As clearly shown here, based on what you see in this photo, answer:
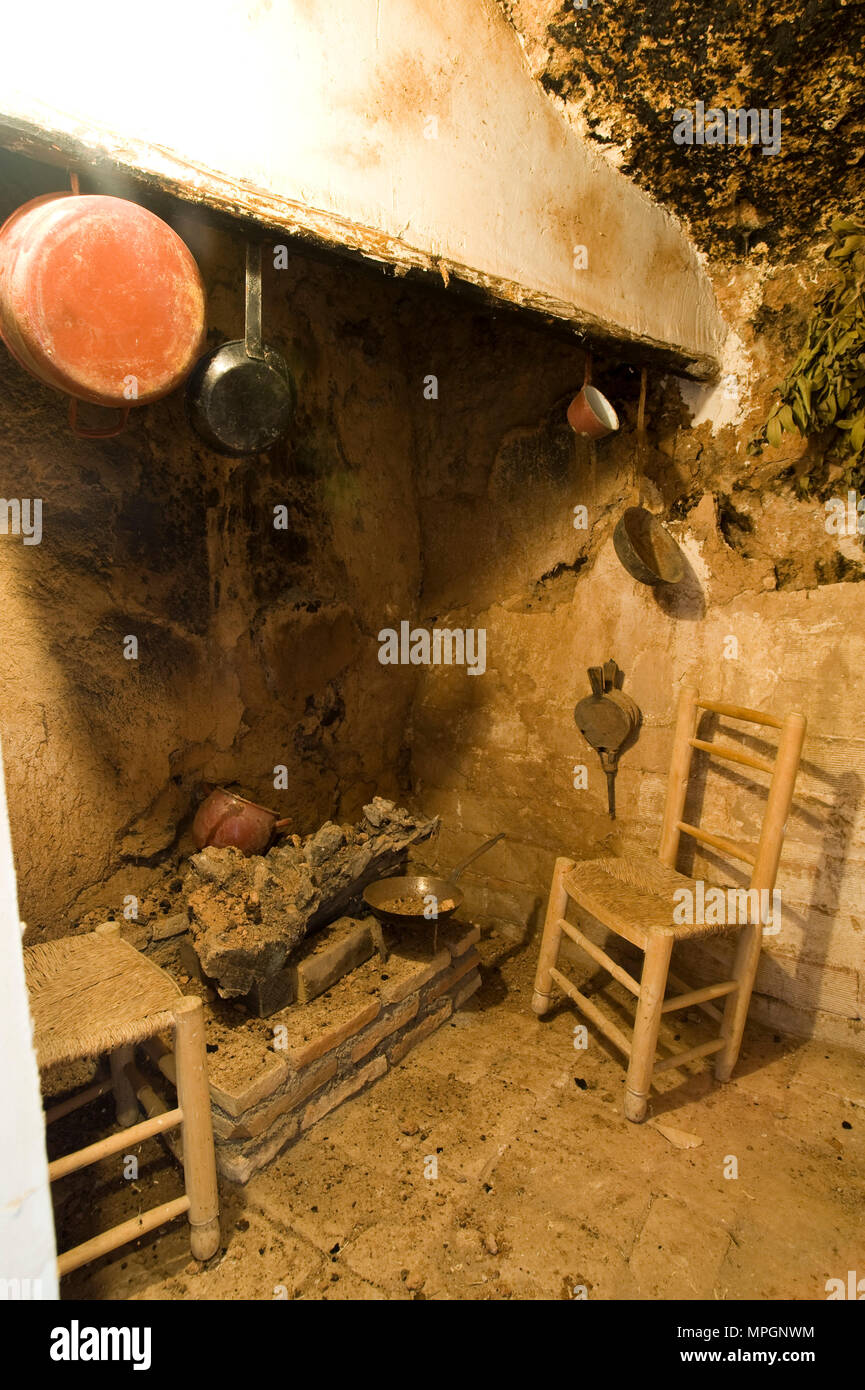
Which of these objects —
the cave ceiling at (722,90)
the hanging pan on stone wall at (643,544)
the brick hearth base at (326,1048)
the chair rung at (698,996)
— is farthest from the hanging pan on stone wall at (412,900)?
the cave ceiling at (722,90)

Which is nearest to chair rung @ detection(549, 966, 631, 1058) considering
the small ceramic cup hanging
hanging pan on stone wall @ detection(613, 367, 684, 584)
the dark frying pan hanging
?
hanging pan on stone wall @ detection(613, 367, 684, 584)

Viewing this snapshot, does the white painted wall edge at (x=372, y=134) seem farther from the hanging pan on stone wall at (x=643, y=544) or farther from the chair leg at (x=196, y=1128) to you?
the chair leg at (x=196, y=1128)

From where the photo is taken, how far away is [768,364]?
8.52 feet

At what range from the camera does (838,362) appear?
2178mm

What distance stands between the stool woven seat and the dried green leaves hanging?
8.34 feet

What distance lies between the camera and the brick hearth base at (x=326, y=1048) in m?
2.04

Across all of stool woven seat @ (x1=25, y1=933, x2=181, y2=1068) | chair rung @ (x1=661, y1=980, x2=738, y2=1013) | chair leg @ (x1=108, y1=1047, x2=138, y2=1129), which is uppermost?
stool woven seat @ (x1=25, y1=933, x2=181, y2=1068)

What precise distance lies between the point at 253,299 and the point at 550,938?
232 cm

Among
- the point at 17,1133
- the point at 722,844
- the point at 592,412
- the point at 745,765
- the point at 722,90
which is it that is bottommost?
the point at 722,844

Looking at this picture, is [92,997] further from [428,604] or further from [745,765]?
[428,604]

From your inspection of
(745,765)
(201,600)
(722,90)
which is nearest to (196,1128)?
A: (201,600)

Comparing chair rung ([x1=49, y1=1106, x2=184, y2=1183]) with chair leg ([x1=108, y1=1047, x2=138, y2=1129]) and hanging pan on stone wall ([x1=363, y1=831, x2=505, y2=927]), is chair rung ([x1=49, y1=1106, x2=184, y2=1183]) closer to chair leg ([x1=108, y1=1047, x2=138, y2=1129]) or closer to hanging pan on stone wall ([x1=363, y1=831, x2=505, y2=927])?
chair leg ([x1=108, y1=1047, x2=138, y2=1129])

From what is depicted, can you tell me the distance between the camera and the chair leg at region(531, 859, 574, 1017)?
2613 mm

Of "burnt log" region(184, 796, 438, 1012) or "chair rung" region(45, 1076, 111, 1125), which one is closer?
"chair rung" region(45, 1076, 111, 1125)
